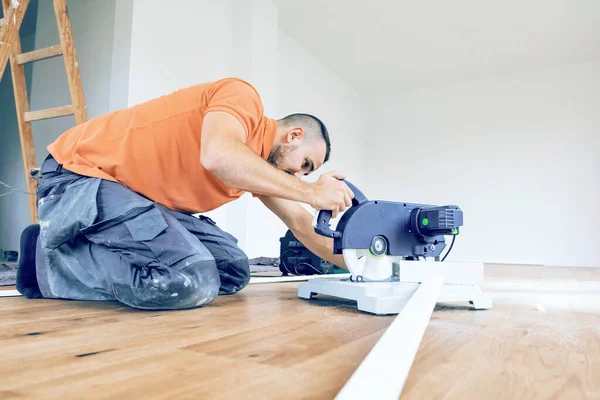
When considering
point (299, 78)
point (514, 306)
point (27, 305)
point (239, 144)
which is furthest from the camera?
point (299, 78)

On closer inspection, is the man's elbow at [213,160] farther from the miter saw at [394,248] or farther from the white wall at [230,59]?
the white wall at [230,59]

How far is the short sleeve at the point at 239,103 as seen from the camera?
133cm

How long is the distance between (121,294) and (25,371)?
0.65 meters

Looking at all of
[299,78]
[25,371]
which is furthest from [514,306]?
[299,78]

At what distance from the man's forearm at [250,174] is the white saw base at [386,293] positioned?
0.30 meters

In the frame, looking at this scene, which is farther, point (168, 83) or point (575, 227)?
point (575, 227)

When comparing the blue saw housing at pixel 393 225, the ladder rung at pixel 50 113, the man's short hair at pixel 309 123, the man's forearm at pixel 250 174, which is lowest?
the blue saw housing at pixel 393 225

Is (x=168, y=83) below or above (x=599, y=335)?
above

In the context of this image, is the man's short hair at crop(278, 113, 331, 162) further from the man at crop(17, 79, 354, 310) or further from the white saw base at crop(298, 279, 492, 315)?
the white saw base at crop(298, 279, 492, 315)

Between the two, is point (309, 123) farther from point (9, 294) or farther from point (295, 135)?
point (9, 294)

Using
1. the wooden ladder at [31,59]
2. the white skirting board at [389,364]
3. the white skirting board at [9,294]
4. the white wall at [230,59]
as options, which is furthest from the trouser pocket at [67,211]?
the white wall at [230,59]

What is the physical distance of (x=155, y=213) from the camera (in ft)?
4.61

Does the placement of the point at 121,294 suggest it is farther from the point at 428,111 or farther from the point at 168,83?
the point at 428,111

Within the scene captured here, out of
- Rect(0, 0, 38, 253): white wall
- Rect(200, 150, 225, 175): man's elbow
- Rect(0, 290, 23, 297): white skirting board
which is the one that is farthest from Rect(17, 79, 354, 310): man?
Rect(0, 0, 38, 253): white wall
